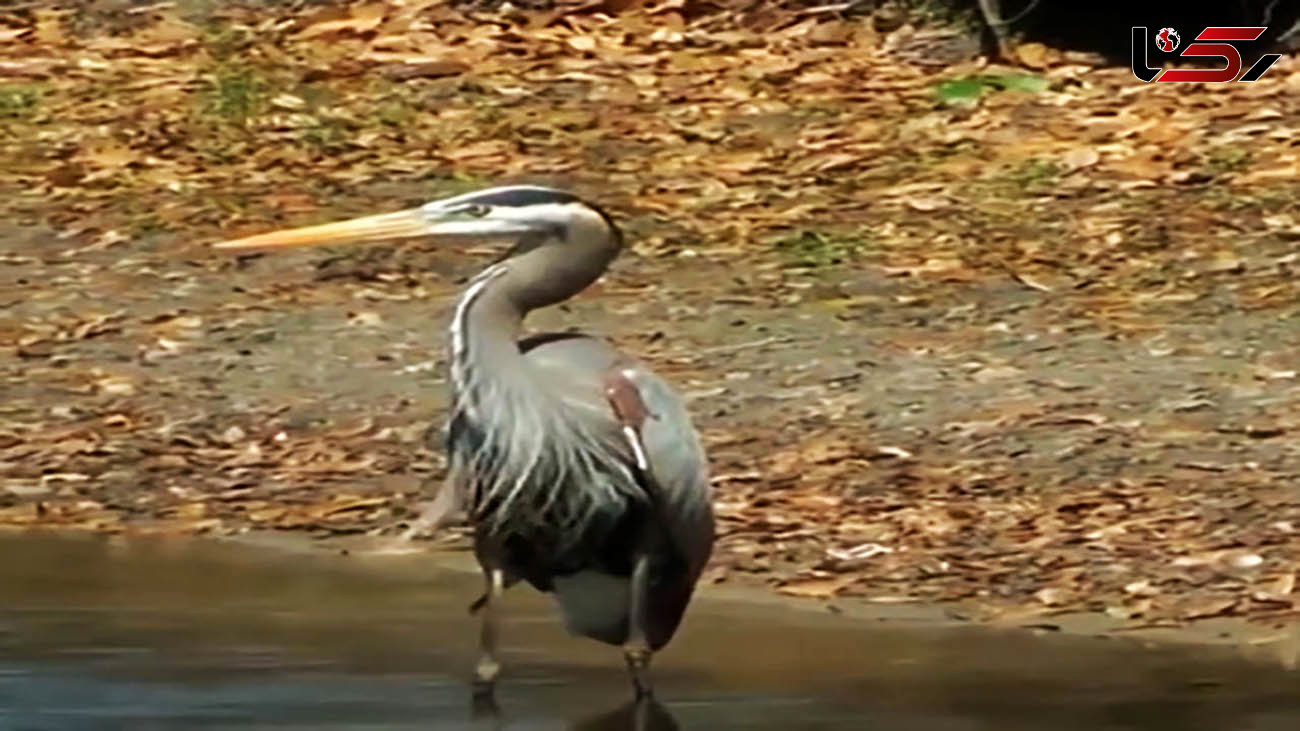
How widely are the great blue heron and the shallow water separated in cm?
23

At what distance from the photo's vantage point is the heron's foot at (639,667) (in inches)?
319

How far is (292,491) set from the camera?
10.7 meters

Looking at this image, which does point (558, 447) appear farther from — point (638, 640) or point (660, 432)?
point (638, 640)

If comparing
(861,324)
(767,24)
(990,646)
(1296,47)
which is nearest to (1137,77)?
(1296,47)

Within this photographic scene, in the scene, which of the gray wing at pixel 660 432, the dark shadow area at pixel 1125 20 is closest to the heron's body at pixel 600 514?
the gray wing at pixel 660 432

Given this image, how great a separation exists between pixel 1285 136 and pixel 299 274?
4404mm

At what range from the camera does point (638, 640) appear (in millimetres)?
8141

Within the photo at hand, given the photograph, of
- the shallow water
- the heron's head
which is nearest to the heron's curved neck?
the heron's head

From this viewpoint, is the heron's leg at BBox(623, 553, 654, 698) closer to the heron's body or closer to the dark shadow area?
the heron's body

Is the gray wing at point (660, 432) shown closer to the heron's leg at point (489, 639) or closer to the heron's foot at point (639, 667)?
the heron's foot at point (639, 667)

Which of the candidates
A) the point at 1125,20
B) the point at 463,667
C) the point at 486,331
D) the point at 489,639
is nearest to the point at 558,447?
the point at 486,331

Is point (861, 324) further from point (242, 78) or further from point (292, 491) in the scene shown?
point (242, 78)

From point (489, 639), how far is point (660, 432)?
25.7 inches

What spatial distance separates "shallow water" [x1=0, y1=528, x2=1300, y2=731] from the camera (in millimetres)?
7703
